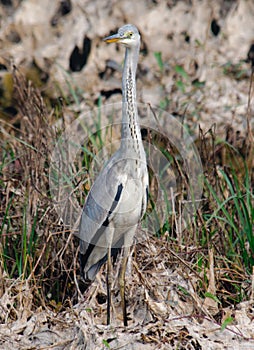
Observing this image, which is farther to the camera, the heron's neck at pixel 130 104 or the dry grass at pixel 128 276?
the dry grass at pixel 128 276

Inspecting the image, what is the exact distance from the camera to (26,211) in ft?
11.4

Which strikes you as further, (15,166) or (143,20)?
(143,20)

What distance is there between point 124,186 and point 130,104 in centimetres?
37

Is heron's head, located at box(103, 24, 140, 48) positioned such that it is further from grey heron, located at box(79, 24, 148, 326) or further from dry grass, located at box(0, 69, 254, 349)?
dry grass, located at box(0, 69, 254, 349)

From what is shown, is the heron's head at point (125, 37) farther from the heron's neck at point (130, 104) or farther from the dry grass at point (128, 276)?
the dry grass at point (128, 276)

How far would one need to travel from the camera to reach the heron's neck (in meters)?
2.94

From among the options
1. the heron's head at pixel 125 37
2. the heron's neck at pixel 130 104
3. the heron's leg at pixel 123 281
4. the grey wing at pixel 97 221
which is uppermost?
the heron's head at pixel 125 37

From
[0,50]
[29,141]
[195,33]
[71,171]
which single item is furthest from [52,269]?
[195,33]

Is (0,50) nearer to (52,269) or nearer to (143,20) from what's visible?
(143,20)

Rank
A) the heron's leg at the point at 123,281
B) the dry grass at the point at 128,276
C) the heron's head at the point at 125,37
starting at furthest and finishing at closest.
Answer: the heron's leg at the point at 123,281
the dry grass at the point at 128,276
the heron's head at the point at 125,37

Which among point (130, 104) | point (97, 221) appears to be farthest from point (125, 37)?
point (97, 221)

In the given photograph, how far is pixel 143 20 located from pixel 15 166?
7.03ft

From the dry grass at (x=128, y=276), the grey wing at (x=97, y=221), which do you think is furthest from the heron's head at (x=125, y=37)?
the dry grass at (x=128, y=276)

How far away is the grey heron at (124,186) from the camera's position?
2.95 meters
